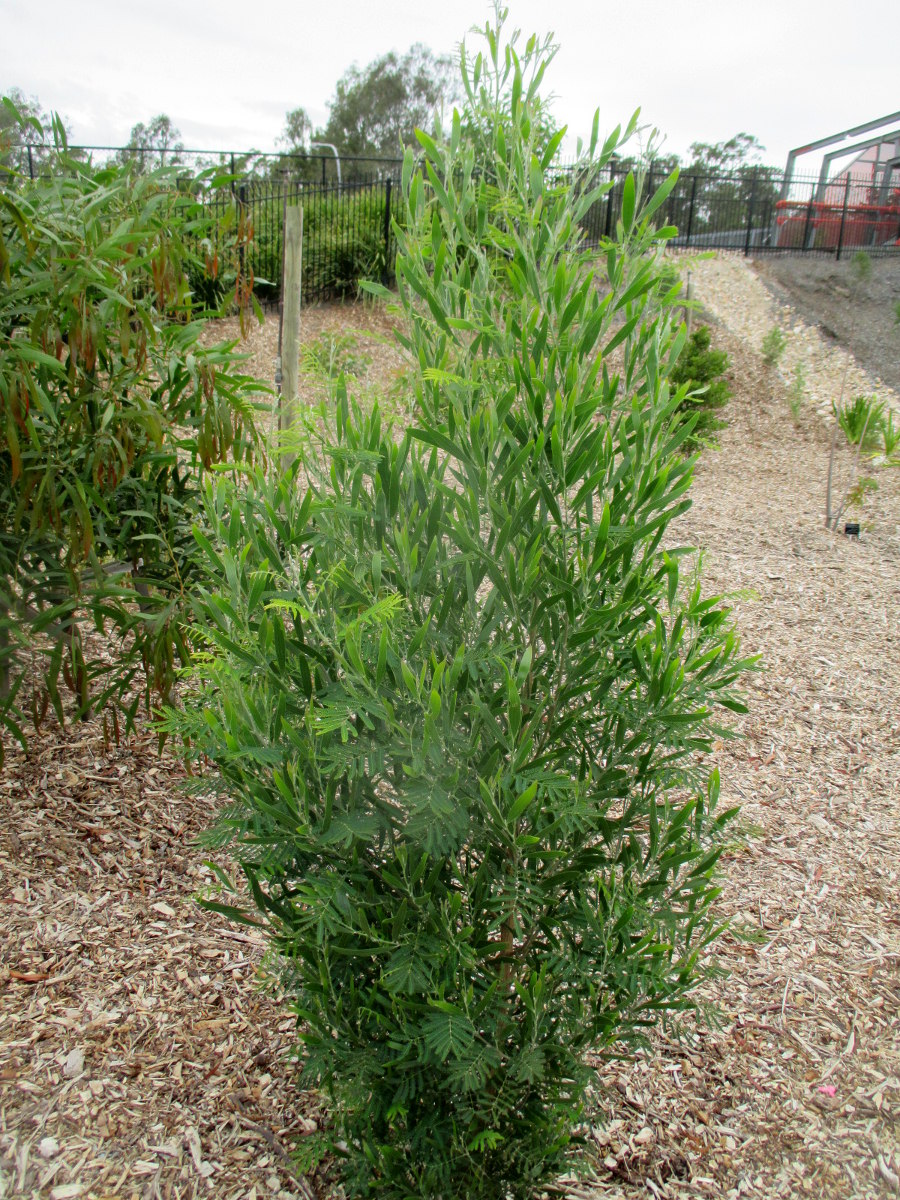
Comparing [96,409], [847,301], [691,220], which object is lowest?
[96,409]

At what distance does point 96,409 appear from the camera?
3070mm

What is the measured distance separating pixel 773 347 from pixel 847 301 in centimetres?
486

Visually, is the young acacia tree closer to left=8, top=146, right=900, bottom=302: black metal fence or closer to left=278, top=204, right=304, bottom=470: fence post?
left=278, top=204, right=304, bottom=470: fence post

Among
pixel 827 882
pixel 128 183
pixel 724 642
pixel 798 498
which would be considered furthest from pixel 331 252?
pixel 724 642

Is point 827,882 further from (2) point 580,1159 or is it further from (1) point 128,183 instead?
(1) point 128,183

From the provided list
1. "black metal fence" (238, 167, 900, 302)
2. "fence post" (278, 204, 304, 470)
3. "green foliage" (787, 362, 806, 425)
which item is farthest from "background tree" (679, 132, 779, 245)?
"fence post" (278, 204, 304, 470)

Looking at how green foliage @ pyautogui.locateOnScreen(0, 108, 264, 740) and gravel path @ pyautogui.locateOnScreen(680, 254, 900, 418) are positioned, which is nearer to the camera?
green foliage @ pyautogui.locateOnScreen(0, 108, 264, 740)

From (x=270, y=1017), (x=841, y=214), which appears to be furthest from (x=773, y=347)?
(x=270, y=1017)

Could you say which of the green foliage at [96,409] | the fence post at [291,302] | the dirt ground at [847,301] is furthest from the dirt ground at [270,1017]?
the dirt ground at [847,301]

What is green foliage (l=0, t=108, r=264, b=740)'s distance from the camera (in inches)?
106

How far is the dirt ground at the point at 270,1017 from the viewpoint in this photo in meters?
2.27

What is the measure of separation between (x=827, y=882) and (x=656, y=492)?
2.86 m

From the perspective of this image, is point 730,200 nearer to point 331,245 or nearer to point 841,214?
point 841,214

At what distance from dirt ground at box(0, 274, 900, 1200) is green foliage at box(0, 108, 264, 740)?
1.84 feet
